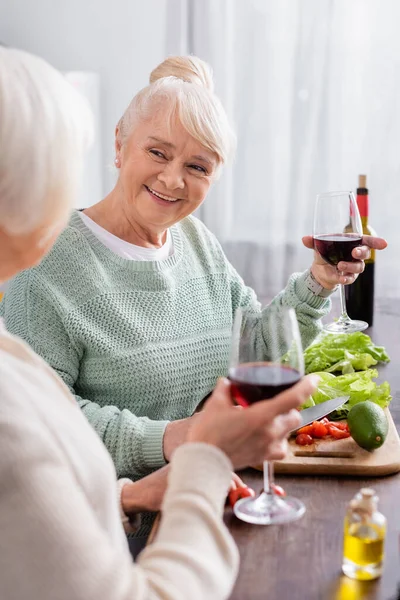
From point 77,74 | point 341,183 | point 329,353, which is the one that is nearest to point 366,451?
point 329,353

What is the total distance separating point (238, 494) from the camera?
1.21 metres

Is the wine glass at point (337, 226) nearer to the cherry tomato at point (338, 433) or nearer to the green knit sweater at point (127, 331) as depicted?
the green knit sweater at point (127, 331)

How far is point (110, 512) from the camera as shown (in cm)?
90

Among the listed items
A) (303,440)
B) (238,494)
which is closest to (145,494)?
(238,494)

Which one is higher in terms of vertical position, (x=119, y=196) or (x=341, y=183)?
(x=119, y=196)

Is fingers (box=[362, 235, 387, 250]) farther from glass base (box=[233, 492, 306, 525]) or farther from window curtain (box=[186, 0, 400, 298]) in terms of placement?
window curtain (box=[186, 0, 400, 298])

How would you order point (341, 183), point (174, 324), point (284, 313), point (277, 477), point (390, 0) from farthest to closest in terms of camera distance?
1. point (341, 183)
2. point (390, 0)
3. point (174, 324)
4. point (277, 477)
5. point (284, 313)

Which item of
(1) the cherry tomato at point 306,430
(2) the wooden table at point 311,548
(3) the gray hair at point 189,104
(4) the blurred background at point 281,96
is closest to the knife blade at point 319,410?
(1) the cherry tomato at point 306,430

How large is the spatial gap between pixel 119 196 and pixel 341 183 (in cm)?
233

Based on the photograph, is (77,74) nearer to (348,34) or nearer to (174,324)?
(348,34)

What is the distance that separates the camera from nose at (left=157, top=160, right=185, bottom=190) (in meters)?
1.78

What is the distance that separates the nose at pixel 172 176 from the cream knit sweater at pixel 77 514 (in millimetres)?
872

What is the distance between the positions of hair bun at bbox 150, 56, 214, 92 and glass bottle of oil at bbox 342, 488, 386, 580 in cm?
113

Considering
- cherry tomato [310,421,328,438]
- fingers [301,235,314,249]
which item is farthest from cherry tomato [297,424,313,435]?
fingers [301,235,314,249]
